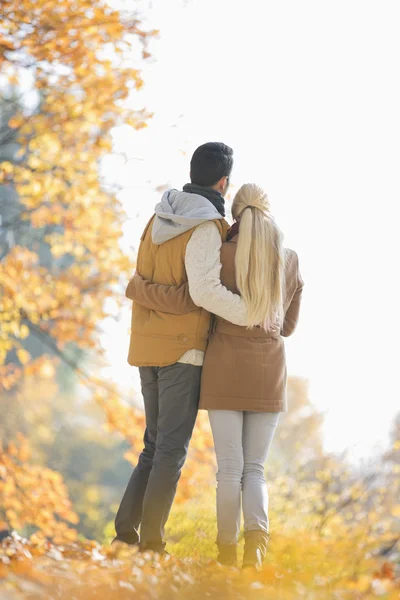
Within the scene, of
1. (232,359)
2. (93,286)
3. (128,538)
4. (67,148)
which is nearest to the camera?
(232,359)

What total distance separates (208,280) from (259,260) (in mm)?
264

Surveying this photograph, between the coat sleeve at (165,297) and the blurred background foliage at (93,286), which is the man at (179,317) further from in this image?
the blurred background foliage at (93,286)

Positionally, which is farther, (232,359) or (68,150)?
(68,150)

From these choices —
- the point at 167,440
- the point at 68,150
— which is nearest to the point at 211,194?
the point at 167,440

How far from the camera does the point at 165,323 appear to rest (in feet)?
11.5

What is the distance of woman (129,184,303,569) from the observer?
3.41 metres

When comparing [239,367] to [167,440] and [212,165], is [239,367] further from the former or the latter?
[212,165]

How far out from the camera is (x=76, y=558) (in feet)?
12.3

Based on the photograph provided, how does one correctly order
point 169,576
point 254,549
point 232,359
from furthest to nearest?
point 232,359 < point 254,549 < point 169,576

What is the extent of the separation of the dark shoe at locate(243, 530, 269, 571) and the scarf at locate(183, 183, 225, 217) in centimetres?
148

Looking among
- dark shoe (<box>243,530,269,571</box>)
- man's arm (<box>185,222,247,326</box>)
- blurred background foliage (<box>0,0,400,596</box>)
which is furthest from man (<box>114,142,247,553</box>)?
blurred background foliage (<box>0,0,400,596</box>)

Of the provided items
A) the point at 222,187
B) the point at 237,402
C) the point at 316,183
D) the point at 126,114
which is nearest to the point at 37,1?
the point at 126,114

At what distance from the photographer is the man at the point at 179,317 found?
3393mm

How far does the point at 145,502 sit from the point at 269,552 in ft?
4.79
